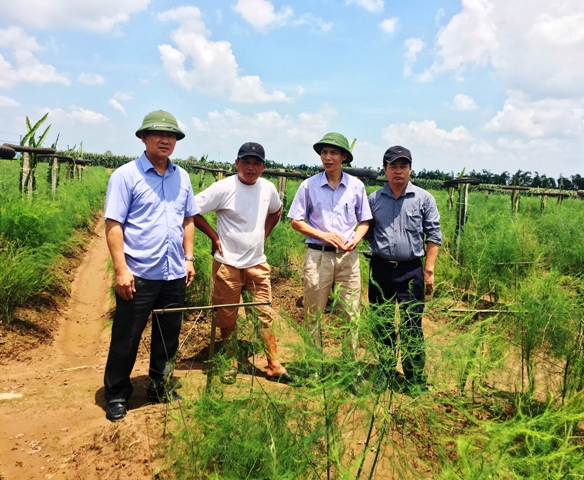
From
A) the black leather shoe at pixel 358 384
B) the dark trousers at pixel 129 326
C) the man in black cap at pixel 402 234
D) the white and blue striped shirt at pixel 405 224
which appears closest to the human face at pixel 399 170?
the man in black cap at pixel 402 234

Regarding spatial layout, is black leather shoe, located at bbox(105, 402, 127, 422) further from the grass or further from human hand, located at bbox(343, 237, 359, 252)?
human hand, located at bbox(343, 237, 359, 252)

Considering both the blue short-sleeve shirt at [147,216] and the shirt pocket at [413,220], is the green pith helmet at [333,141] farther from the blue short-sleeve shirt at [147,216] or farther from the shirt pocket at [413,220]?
the blue short-sleeve shirt at [147,216]

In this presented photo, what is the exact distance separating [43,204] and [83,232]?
3241mm

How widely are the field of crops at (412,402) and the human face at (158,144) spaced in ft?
4.15

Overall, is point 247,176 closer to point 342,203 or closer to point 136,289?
point 342,203

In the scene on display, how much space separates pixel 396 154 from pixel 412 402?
1969 mm

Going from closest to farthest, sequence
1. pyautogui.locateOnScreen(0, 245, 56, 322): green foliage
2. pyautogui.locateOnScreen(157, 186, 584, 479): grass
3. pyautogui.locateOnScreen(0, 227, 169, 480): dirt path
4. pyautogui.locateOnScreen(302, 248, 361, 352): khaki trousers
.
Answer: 1. pyautogui.locateOnScreen(157, 186, 584, 479): grass
2. pyautogui.locateOnScreen(0, 227, 169, 480): dirt path
3. pyautogui.locateOnScreen(302, 248, 361, 352): khaki trousers
4. pyautogui.locateOnScreen(0, 245, 56, 322): green foliage

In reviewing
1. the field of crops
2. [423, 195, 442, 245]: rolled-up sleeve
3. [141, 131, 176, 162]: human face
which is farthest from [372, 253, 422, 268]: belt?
[141, 131, 176, 162]: human face

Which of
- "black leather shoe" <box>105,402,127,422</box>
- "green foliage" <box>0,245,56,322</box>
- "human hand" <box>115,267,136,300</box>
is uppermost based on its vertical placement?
"human hand" <box>115,267,136,300</box>

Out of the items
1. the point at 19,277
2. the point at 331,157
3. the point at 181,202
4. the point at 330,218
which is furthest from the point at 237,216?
the point at 19,277

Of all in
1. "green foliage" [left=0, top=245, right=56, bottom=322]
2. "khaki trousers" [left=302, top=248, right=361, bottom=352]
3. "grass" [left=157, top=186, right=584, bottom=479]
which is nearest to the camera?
"grass" [left=157, top=186, right=584, bottom=479]

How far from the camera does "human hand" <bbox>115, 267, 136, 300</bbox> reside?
2.63 metres

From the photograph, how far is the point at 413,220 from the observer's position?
3242 millimetres

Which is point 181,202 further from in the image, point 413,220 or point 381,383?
point 381,383
